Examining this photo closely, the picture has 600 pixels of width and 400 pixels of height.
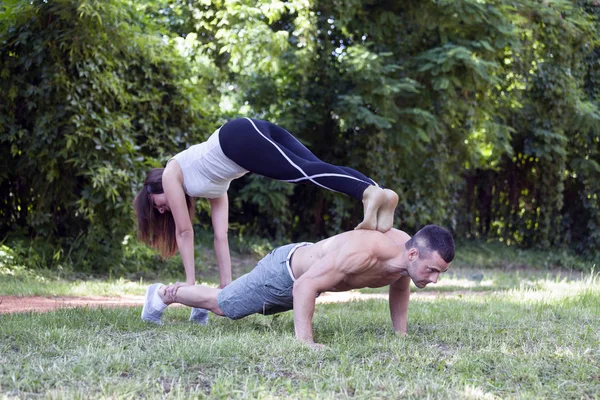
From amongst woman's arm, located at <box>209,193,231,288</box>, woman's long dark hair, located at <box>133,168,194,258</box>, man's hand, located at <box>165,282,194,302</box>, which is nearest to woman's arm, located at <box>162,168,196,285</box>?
woman's long dark hair, located at <box>133,168,194,258</box>

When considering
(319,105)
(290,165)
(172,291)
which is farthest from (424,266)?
(319,105)

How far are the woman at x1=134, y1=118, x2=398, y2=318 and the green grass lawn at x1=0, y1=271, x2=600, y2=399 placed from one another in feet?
2.26

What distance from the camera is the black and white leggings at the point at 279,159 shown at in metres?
4.41

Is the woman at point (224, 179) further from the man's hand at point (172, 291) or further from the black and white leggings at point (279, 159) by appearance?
the man's hand at point (172, 291)

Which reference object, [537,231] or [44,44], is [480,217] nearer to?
[537,231]

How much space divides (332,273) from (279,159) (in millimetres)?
1030

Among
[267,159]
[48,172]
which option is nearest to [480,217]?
[48,172]

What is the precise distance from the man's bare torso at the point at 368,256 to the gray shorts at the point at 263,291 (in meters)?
0.16

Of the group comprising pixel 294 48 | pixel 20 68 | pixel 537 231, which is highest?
pixel 294 48

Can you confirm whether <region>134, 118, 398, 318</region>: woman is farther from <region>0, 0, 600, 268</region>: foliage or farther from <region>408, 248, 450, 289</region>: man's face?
<region>0, 0, 600, 268</region>: foliage

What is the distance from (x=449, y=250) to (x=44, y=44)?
629cm

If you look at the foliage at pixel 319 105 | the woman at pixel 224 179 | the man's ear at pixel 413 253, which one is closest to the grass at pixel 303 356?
the man's ear at pixel 413 253

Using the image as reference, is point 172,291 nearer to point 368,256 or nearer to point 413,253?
point 368,256

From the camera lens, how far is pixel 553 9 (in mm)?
12336
